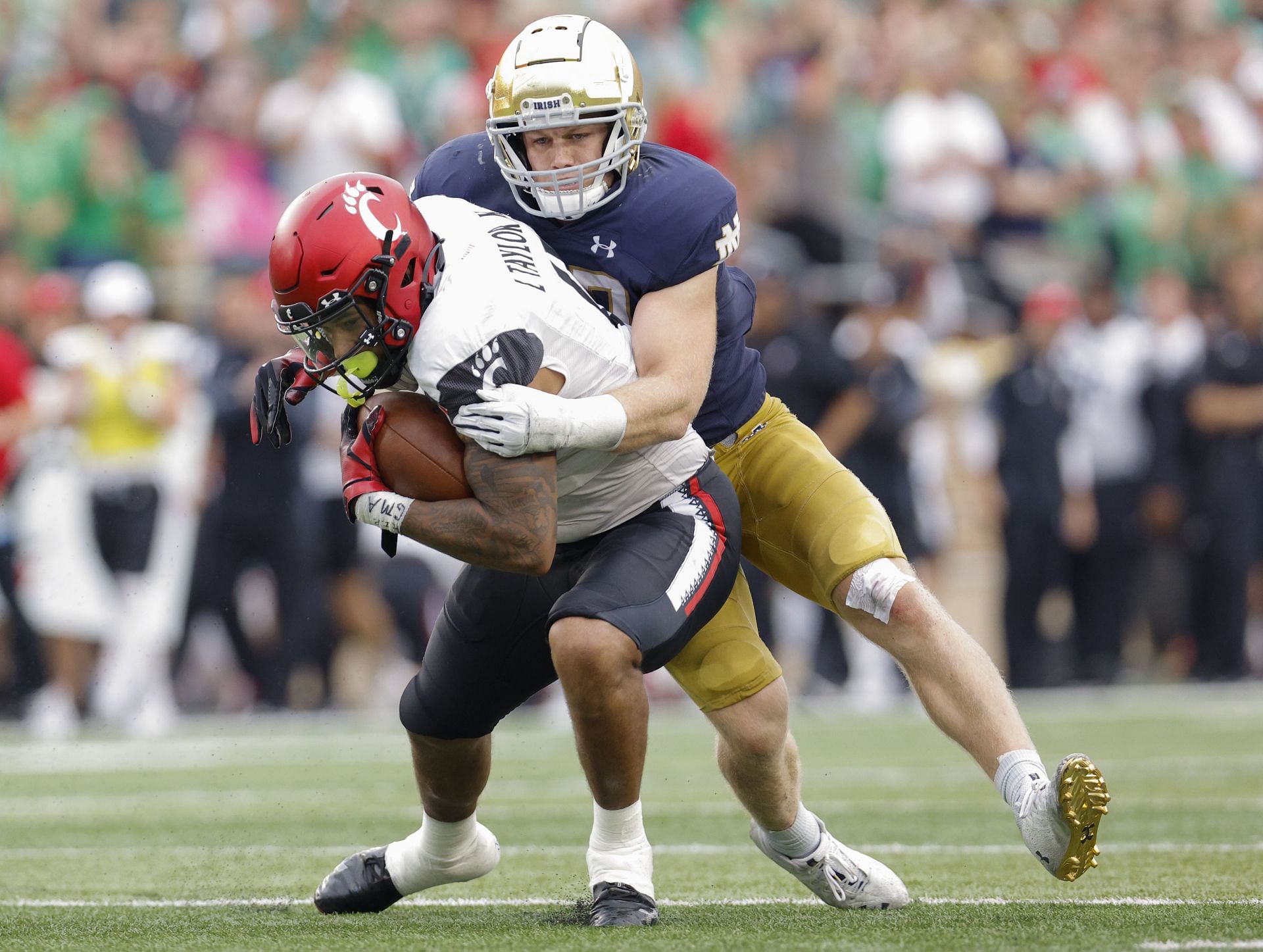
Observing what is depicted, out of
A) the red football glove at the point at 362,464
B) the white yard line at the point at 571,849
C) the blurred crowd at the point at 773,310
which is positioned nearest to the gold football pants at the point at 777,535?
the red football glove at the point at 362,464

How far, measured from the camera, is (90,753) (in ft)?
26.0

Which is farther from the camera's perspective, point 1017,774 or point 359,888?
point 359,888

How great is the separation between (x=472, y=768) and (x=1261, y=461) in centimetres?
737

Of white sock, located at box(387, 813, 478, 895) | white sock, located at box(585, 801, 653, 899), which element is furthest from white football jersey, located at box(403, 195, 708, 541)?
white sock, located at box(387, 813, 478, 895)

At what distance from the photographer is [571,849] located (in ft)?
16.8

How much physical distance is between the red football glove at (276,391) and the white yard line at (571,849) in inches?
67.9

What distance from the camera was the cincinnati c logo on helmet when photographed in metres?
3.52

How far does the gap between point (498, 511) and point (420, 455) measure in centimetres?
20

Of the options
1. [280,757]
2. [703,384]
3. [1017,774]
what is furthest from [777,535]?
[280,757]

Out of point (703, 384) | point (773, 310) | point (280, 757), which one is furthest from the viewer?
point (773, 310)

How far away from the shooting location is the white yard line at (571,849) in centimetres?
482

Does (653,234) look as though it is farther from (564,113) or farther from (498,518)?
(498,518)

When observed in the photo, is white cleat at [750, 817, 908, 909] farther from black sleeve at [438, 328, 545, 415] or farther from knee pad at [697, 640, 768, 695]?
black sleeve at [438, 328, 545, 415]

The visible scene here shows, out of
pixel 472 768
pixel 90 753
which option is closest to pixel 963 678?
pixel 472 768
